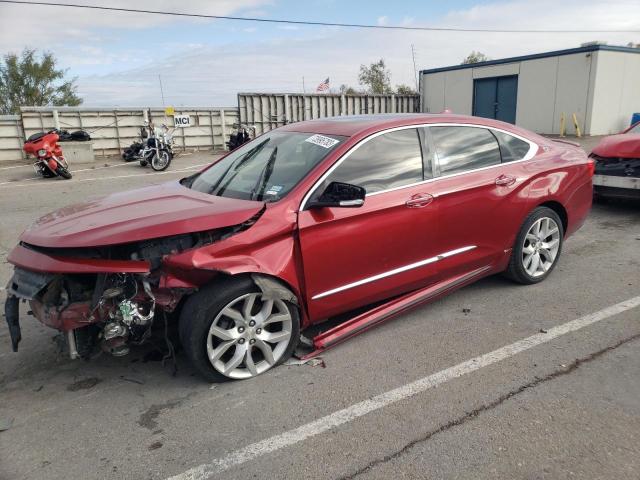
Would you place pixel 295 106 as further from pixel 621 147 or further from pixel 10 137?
pixel 621 147

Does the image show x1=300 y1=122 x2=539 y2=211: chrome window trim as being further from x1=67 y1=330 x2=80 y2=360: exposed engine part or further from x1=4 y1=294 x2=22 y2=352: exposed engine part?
x1=4 y1=294 x2=22 y2=352: exposed engine part

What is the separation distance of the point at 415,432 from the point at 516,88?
23.0 m

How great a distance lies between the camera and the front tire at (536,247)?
4.43 metres

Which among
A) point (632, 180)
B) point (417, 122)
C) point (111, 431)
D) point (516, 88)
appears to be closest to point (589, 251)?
point (632, 180)

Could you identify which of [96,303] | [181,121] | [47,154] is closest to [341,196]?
[96,303]

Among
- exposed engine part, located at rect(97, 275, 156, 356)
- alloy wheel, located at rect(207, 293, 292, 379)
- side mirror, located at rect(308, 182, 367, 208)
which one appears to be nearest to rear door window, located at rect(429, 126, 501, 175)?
side mirror, located at rect(308, 182, 367, 208)

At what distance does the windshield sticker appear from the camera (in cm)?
364

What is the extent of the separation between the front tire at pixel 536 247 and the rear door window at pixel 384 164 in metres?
1.30

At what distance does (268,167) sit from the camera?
3760mm

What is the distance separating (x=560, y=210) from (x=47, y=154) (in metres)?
12.4

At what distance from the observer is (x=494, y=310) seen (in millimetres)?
4172

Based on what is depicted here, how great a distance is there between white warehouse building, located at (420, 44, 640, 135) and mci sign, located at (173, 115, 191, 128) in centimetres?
1362

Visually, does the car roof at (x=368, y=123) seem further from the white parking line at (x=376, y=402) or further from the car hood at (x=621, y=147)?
the car hood at (x=621, y=147)

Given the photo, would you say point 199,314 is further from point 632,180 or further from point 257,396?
point 632,180
